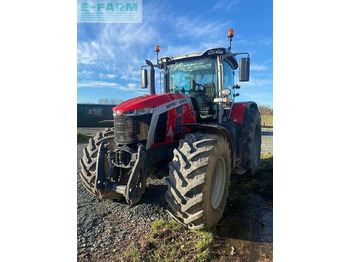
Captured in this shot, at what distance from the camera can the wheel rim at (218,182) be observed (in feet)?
7.41

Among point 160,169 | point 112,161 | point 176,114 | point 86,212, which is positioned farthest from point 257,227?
point 86,212

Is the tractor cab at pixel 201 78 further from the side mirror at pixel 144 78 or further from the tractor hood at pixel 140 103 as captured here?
the tractor hood at pixel 140 103

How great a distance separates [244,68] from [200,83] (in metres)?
0.73

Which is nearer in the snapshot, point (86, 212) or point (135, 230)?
point (135, 230)

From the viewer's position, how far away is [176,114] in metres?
2.42

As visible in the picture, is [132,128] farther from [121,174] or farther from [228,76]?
[228,76]

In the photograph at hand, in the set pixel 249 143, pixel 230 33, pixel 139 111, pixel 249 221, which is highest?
pixel 230 33

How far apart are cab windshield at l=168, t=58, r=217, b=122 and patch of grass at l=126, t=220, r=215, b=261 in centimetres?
164

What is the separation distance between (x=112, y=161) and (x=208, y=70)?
6.59ft

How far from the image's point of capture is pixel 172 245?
1805 millimetres

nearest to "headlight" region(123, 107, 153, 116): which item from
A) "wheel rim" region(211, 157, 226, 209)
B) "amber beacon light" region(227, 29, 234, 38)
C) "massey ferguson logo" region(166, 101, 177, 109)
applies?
"massey ferguson logo" region(166, 101, 177, 109)

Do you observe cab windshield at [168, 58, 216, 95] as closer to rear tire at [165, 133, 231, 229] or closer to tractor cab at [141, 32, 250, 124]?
tractor cab at [141, 32, 250, 124]

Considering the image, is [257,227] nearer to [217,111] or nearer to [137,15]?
[217,111]

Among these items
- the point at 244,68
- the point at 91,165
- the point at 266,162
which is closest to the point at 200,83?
the point at 244,68
